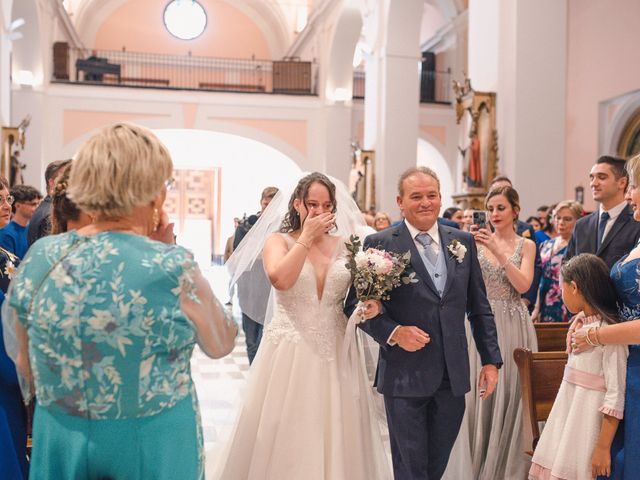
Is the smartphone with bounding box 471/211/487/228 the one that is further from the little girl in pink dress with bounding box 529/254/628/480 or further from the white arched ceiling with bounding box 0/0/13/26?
the white arched ceiling with bounding box 0/0/13/26

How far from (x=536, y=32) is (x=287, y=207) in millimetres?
5501

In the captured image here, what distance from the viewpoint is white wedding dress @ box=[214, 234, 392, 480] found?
3484 mm

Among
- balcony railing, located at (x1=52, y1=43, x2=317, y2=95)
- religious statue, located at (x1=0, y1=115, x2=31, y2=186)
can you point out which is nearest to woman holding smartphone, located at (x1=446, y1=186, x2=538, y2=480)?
religious statue, located at (x1=0, y1=115, x2=31, y2=186)

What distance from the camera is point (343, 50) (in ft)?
60.1

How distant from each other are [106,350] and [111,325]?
7 cm

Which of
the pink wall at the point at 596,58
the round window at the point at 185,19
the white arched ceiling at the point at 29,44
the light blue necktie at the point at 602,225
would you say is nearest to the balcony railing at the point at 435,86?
the round window at the point at 185,19

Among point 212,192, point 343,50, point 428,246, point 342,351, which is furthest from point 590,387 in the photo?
point 212,192

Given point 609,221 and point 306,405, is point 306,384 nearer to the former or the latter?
point 306,405

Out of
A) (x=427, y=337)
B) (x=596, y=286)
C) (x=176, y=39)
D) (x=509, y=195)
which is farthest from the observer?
(x=176, y=39)

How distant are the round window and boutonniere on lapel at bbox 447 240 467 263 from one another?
2429 cm

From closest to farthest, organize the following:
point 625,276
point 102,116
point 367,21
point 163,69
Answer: point 625,276 → point 367,21 → point 102,116 → point 163,69

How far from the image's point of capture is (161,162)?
6.27 feet

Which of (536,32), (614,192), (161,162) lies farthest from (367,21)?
(161,162)

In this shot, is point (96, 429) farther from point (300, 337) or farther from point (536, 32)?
point (536, 32)
